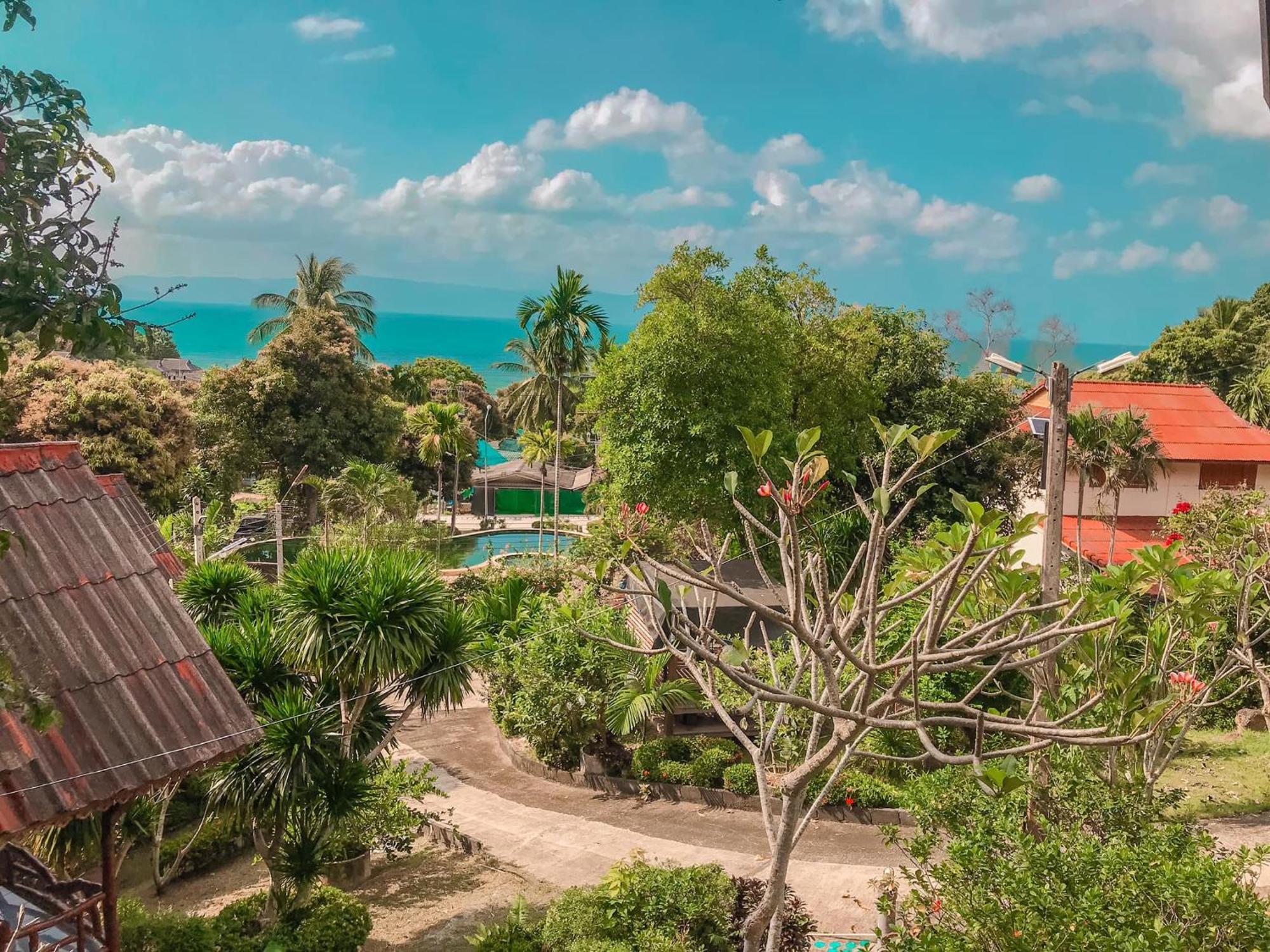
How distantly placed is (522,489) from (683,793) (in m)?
32.8

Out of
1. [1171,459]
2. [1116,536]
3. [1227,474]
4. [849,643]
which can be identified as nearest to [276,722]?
[849,643]

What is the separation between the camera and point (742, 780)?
564 inches

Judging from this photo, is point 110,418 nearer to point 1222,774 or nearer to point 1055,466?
point 1055,466

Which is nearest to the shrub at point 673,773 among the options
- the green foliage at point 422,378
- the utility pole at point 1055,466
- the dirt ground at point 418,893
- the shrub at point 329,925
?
the dirt ground at point 418,893

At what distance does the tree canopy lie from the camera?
69.8 ft

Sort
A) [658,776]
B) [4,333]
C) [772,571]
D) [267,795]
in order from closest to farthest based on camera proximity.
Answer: [4,333] → [267,795] → [658,776] → [772,571]

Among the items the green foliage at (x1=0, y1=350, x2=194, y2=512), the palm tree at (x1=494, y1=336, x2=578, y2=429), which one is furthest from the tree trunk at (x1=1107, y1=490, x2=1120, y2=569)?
the green foliage at (x1=0, y1=350, x2=194, y2=512)

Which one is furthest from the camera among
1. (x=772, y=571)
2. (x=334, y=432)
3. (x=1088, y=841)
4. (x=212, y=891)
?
(x=334, y=432)

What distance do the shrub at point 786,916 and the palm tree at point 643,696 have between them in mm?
5183

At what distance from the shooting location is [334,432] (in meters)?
33.0

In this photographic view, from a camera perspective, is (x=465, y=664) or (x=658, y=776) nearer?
(x=465, y=664)

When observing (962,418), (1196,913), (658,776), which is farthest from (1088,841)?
(962,418)

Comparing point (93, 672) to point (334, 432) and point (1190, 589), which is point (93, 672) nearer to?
point (1190, 589)

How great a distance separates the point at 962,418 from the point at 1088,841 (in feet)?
62.9
